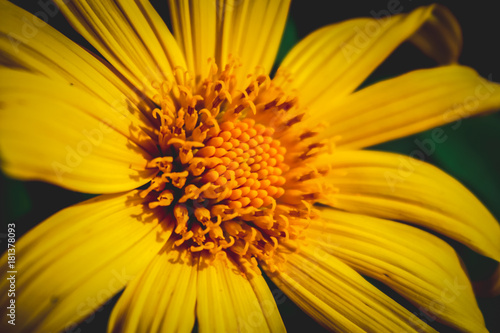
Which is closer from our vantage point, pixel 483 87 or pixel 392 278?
pixel 392 278

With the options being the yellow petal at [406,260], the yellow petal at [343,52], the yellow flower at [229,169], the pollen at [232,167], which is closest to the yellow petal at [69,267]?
the yellow flower at [229,169]

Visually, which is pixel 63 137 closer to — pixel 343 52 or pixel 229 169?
pixel 229 169

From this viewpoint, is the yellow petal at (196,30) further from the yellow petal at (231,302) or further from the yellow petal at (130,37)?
the yellow petal at (231,302)

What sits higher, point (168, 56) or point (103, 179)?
point (168, 56)

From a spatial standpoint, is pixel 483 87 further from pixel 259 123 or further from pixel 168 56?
pixel 168 56

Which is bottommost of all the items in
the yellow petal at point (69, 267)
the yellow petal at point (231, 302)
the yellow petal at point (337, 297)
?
the yellow petal at point (337, 297)

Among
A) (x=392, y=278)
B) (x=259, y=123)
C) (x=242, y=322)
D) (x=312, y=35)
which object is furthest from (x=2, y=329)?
(x=312, y=35)

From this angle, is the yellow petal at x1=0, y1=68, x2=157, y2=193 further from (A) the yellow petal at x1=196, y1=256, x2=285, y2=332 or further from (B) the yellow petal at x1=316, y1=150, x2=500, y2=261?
(B) the yellow petal at x1=316, y1=150, x2=500, y2=261
